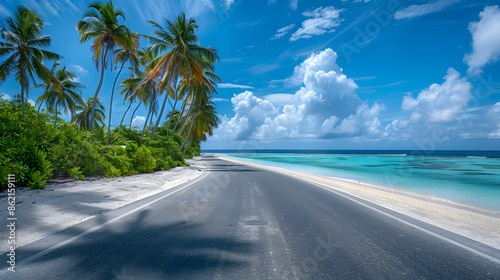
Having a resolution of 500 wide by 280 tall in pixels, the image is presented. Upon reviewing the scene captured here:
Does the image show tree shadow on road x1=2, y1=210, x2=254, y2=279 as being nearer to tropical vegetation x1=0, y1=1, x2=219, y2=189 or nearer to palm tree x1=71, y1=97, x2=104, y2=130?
tropical vegetation x1=0, y1=1, x2=219, y2=189

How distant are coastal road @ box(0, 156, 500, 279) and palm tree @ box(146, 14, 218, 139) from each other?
17.7m

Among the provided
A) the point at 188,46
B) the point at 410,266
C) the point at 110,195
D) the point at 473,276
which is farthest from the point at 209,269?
the point at 188,46

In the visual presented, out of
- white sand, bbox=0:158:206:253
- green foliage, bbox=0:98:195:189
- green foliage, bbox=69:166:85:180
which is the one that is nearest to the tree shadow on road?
white sand, bbox=0:158:206:253

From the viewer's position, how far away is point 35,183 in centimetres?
802

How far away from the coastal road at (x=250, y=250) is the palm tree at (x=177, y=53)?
17.7m

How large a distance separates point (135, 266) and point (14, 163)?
698 centimetres

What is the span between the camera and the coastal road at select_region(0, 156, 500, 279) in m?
3.02

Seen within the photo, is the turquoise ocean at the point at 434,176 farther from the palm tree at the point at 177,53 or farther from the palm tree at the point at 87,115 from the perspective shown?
the palm tree at the point at 87,115

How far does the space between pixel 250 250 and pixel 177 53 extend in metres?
21.1

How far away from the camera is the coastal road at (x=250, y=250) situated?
9.91ft

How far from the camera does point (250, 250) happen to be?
12.3 ft

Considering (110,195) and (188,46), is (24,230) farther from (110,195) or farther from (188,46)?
(188,46)

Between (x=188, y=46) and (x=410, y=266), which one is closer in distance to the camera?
(x=410, y=266)

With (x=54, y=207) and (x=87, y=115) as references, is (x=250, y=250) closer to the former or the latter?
(x=54, y=207)
